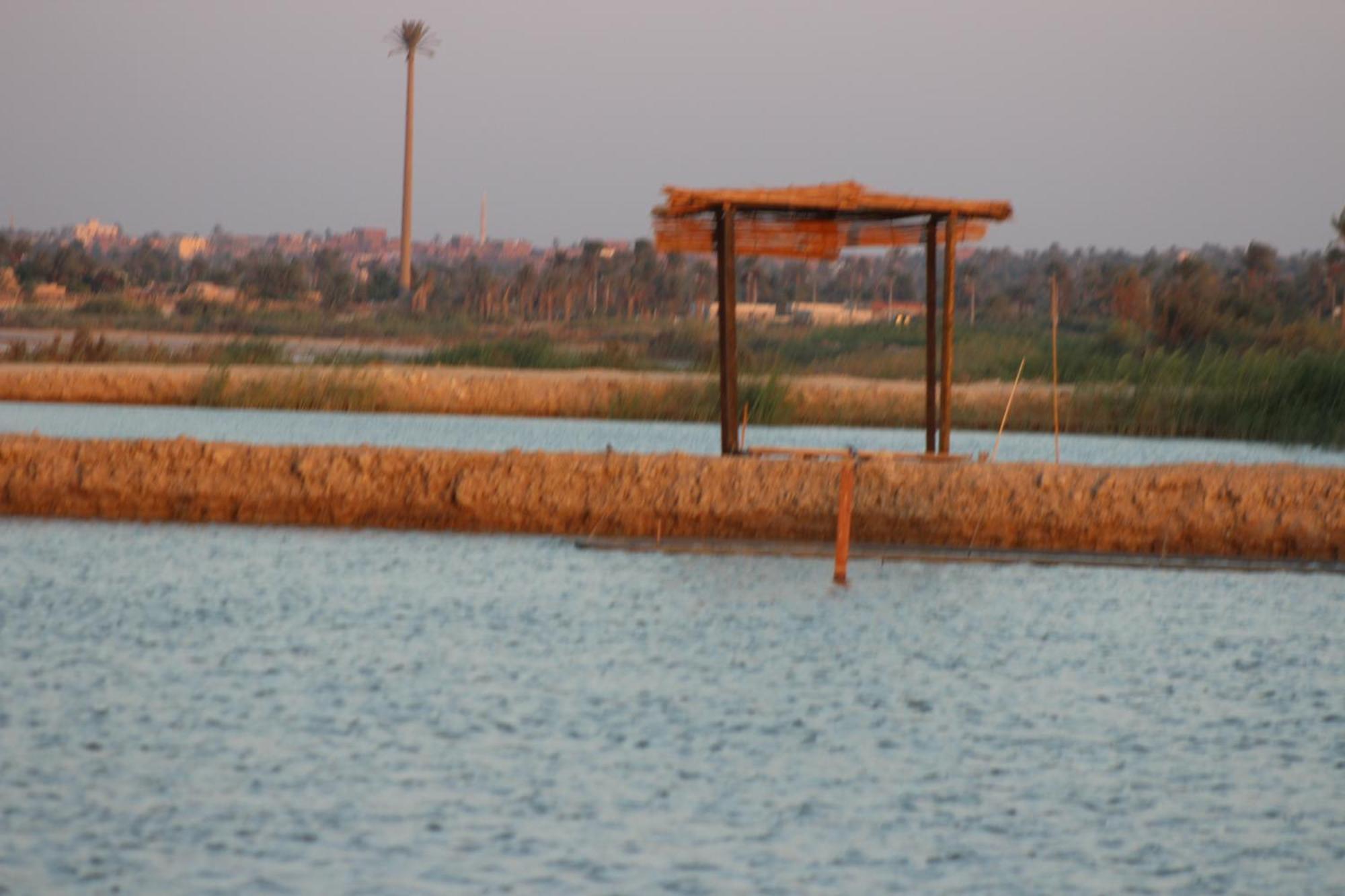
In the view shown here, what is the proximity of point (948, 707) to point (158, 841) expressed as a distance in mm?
4150

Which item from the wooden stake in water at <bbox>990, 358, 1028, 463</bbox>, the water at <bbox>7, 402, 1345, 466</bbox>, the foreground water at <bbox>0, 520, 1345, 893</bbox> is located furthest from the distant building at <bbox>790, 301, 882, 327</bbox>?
the foreground water at <bbox>0, 520, 1345, 893</bbox>

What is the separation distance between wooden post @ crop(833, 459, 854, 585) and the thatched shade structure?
1.71 m

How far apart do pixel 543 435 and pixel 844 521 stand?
518 inches

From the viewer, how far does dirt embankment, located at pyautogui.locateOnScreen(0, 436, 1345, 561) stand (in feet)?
48.2

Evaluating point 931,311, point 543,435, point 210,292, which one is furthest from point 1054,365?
point 210,292

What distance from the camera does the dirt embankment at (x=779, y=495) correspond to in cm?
1469

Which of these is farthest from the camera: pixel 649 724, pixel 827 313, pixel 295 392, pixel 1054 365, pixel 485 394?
pixel 827 313

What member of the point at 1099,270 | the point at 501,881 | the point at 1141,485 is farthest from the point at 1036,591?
the point at 1099,270

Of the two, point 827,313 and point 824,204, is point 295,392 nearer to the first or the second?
point 824,204

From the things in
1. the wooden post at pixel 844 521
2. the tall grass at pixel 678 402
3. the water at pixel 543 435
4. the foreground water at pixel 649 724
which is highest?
the tall grass at pixel 678 402

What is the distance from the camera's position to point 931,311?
54.2 ft

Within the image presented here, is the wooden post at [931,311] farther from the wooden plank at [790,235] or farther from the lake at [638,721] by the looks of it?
the lake at [638,721]

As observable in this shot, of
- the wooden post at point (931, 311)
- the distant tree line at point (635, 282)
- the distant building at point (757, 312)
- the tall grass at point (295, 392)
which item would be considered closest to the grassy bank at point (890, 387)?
the tall grass at point (295, 392)

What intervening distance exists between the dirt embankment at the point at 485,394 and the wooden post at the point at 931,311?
1147 centimetres
